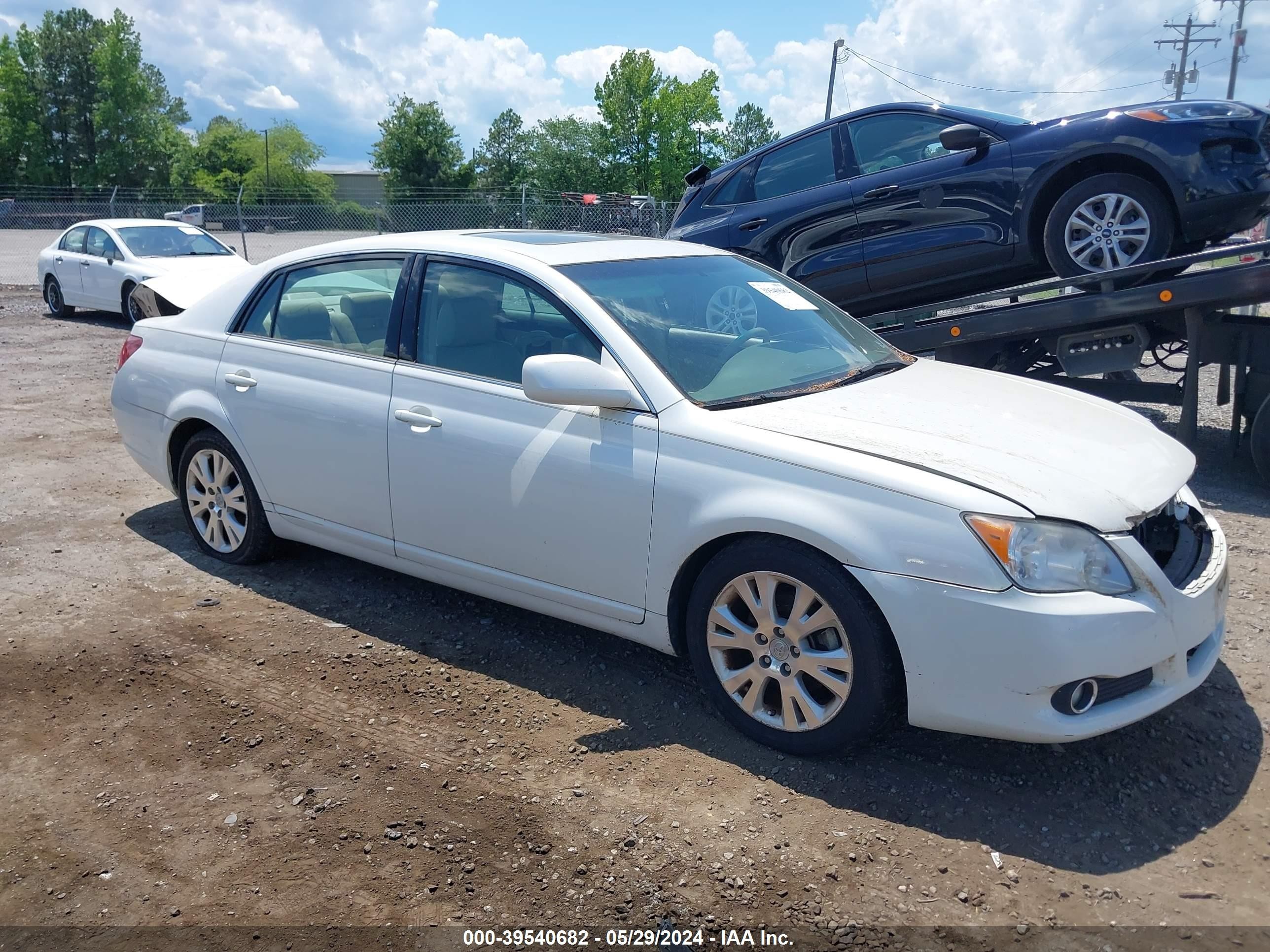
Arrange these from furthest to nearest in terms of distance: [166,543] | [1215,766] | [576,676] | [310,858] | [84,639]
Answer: [166,543]
[84,639]
[576,676]
[1215,766]
[310,858]

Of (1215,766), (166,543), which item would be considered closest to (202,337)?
(166,543)

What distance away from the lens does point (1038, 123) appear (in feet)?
22.2

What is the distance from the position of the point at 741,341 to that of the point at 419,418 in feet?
4.25

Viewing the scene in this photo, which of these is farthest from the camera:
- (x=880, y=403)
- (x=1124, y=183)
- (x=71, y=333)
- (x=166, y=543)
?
(x=71, y=333)

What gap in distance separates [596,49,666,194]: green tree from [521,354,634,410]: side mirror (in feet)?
249

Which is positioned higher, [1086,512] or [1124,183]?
[1124,183]

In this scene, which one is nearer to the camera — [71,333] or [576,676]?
[576,676]


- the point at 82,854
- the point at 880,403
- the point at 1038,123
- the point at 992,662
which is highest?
the point at 1038,123

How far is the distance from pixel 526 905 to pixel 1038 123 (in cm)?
609

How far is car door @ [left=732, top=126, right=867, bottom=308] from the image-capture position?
7.43 meters

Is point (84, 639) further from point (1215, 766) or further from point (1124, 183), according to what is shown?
point (1124, 183)

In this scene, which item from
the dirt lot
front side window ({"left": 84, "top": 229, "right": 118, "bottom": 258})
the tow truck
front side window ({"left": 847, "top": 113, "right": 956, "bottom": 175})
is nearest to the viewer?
the dirt lot

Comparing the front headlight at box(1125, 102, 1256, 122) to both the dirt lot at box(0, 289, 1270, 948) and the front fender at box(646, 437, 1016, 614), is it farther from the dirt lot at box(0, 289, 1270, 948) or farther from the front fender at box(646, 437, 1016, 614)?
the front fender at box(646, 437, 1016, 614)

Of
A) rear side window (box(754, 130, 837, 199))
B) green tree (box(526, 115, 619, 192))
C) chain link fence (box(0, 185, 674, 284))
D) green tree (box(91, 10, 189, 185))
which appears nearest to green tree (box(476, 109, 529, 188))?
green tree (box(526, 115, 619, 192))
